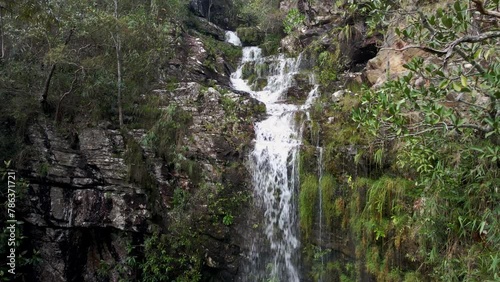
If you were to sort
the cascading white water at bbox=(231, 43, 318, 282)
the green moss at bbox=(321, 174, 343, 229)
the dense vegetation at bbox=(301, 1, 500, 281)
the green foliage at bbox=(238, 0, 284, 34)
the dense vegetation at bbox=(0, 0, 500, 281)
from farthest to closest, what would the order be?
1. the green foliage at bbox=(238, 0, 284, 34)
2. the cascading white water at bbox=(231, 43, 318, 282)
3. the green moss at bbox=(321, 174, 343, 229)
4. the dense vegetation at bbox=(0, 0, 500, 281)
5. the dense vegetation at bbox=(301, 1, 500, 281)

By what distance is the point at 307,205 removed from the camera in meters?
7.52

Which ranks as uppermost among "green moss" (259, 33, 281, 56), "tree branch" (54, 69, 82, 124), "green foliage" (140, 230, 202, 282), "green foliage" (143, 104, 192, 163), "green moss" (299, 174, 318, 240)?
"green moss" (259, 33, 281, 56)

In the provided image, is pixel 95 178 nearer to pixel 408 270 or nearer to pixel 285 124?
pixel 285 124

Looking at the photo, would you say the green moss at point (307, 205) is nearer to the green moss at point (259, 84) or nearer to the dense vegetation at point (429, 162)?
the dense vegetation at point (429, 162)

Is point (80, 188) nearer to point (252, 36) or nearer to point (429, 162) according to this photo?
point (429, 162)

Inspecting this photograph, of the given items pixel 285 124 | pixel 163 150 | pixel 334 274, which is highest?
pixel 285 124

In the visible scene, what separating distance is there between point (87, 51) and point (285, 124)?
6482 mm

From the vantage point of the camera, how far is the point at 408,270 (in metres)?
5.92

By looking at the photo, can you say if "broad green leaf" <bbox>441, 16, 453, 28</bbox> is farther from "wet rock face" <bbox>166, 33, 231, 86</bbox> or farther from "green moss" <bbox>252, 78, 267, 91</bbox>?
"green moss" <bbox>252, 78, 267, 91</bbox>

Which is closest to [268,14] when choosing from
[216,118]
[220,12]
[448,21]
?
[220,12]

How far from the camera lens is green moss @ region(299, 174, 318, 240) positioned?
744 cm

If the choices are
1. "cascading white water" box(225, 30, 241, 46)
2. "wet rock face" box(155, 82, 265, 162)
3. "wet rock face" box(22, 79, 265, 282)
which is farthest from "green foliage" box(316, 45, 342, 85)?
"cascading white water" box(225, 30, 241, 46)

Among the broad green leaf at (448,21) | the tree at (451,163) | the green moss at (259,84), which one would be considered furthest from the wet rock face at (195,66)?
the broad green leaf at (448,21)

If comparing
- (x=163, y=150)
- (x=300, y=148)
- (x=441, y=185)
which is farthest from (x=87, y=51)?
(x=441, y=185)
